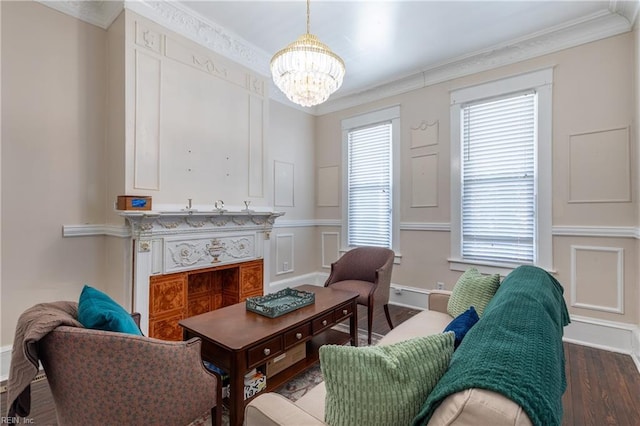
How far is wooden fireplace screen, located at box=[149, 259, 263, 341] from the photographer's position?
2.72 meters

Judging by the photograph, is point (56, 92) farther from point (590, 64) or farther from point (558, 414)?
point (590, 64)

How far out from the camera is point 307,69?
7.39 feet

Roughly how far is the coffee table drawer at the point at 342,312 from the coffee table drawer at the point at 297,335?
13.8 inches

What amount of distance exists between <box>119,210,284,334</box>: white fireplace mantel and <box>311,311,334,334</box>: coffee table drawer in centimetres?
146

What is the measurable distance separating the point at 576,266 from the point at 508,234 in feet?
2.12

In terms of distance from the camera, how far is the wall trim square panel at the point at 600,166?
8.99ft

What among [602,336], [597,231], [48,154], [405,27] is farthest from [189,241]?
[602,336]

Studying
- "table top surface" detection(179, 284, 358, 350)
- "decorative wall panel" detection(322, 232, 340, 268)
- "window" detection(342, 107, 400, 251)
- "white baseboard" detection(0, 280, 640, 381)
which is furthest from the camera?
"decorative wall panel" detection(322, 232, 340, 268)

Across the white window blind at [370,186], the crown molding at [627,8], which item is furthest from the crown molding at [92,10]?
the crown molding at [627,8]

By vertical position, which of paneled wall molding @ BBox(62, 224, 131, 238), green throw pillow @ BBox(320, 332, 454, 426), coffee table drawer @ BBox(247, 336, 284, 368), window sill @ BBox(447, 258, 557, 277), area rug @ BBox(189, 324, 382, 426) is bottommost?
area rug @ BBox(189, 324, 382, 426)

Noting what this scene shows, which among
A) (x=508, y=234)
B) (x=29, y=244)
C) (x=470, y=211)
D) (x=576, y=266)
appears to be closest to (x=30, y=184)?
(x=29, y=244)

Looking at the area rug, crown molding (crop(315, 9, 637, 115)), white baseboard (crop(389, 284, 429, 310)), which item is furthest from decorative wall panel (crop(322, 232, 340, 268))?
the area rug

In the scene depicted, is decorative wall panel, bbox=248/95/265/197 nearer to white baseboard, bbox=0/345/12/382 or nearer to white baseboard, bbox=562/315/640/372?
white baseboard, bbox=0/345/12/382

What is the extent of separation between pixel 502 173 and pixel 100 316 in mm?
3760
